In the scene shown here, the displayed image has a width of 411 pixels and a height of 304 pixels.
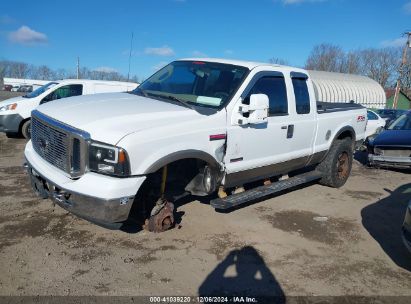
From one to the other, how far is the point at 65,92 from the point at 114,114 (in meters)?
8.59

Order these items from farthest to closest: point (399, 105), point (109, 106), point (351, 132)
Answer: point (399, 105), point (351, 132), point (109, 106)

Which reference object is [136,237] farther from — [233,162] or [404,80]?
[404,80]

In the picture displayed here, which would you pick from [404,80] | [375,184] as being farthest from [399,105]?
[375,184]

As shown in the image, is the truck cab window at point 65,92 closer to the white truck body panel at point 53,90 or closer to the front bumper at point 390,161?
the white truck body panel at point 53,90

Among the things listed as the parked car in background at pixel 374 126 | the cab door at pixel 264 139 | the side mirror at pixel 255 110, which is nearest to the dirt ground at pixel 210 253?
the cab door at pixel 264 139

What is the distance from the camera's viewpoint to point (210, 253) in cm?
416

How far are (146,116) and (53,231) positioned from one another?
6.00 feet

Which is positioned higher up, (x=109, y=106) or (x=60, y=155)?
(x=109, y=106)

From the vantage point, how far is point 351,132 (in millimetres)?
7320

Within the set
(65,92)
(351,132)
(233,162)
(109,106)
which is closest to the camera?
(109,106)

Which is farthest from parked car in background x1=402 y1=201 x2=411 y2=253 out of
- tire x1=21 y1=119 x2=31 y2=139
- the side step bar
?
tire x1=21 y1=119 x2=31 y2=139

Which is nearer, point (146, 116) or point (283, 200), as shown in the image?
point (146, 116)

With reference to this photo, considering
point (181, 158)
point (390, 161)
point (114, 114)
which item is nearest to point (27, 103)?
point (114, 114)

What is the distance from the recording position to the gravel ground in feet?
11.5
